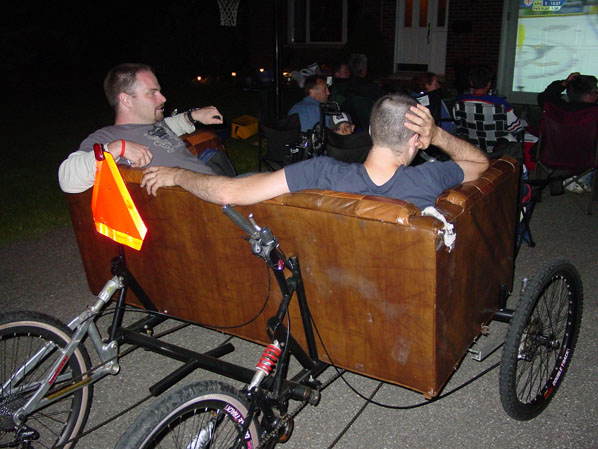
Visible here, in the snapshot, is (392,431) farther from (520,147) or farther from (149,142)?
(520,147)

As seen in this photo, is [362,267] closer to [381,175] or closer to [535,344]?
[381,175]

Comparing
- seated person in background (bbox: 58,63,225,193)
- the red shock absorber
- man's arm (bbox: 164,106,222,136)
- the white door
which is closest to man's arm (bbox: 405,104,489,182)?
the red shock absorber

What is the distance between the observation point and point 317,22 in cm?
1800

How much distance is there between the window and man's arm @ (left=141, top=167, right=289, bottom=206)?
52.5 feet

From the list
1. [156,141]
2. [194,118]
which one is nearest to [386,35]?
[194,118]

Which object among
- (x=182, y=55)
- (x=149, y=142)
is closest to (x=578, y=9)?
(x=149, y=142)

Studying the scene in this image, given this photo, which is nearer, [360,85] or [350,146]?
[350,146]

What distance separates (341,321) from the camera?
258 centimetres

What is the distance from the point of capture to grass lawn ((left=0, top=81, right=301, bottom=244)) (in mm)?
6514

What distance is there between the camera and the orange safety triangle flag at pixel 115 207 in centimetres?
248

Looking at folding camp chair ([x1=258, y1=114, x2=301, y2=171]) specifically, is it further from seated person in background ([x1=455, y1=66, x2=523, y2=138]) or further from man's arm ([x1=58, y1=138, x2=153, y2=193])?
man's arm ([x1=58, y1=138, x2=153, y2=193])

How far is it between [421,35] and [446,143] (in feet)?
45.2

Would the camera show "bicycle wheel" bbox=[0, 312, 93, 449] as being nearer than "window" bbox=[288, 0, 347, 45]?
Yes

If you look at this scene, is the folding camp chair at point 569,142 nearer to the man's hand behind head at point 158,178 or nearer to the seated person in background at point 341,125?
the seated person in background at point 341,125
